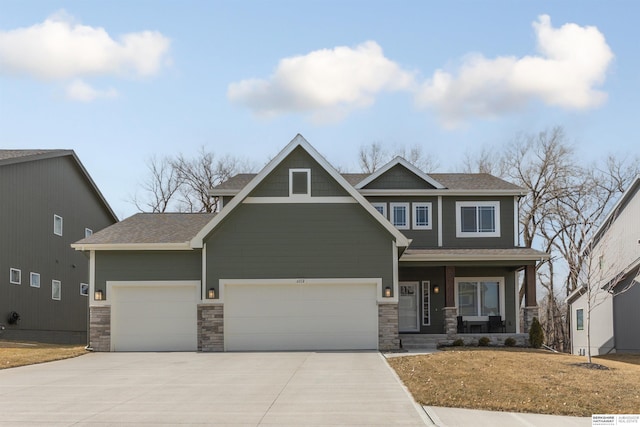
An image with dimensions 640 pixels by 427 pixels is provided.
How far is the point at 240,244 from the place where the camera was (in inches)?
911

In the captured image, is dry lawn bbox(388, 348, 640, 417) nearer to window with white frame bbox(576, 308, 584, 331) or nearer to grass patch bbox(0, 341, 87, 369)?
grass patch bbox(0, 341, 87, 369)

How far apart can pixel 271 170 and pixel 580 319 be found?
1671 cm

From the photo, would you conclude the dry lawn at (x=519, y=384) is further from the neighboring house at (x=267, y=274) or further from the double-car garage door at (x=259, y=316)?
the neighboring house at (x=267, y=274)

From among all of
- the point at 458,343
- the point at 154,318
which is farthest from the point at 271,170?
the point at 458,343

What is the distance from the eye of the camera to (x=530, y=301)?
25.7 m

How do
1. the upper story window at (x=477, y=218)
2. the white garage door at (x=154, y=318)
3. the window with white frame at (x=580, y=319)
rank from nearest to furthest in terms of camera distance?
1. the white garage door at (x=154, y=318)
2. the upper story window at (x=477, y=218)
3. the window with white frame at (x=580, y=319)

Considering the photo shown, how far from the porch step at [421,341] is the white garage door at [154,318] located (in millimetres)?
6798

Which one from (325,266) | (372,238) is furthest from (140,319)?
(372,238)

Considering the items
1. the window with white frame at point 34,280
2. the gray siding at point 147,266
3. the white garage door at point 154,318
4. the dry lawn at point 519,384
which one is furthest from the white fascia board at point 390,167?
the window with white frame at point 34,280

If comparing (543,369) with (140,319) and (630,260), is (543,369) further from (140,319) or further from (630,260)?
(630,260)

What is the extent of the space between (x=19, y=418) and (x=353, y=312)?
1333 centimetres

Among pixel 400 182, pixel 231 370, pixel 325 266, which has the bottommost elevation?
pixel 231 370

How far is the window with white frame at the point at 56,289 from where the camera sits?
3347 cm

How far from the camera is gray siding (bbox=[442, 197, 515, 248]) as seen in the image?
27.8 m
